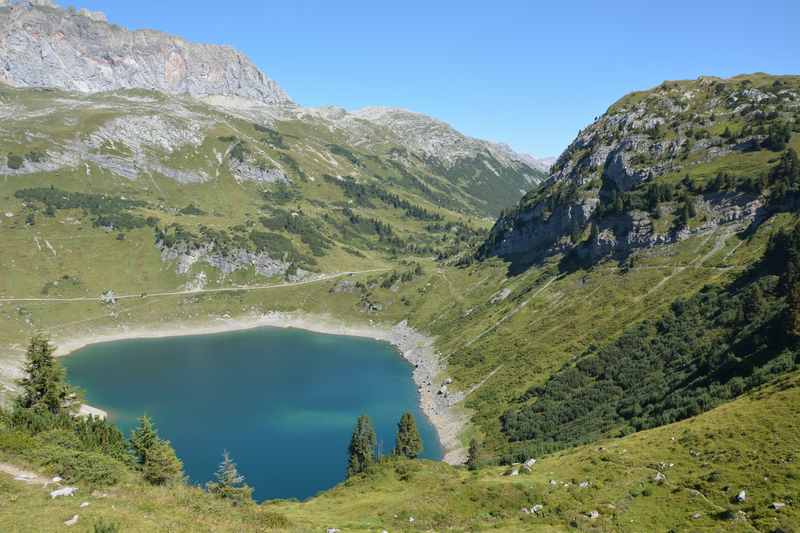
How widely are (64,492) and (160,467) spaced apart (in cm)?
1438

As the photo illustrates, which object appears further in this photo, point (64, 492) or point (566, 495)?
point (566, 495)

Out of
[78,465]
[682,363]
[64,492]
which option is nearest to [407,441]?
[682,363]

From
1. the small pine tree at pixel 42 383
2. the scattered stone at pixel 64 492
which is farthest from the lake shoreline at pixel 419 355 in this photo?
the scattered stone at pixel 64 492

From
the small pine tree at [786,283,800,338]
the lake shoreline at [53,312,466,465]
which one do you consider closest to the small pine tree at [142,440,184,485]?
the lake shoreline at [53,312,466,465]

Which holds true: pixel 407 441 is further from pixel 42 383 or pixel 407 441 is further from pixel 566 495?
pixel 42 383

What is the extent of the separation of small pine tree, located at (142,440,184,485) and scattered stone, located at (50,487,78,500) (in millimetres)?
8680

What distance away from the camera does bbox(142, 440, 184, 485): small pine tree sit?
1430 inches

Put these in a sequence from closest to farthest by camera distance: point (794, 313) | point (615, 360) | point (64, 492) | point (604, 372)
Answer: point (64, 492)
point (794, 313)
point (604, 372)
point (615, 360)

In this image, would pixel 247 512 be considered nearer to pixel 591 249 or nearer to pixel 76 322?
pixel 591 249

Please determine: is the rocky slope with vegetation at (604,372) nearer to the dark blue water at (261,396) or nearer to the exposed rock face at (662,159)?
the exposed rock face at (662,159)

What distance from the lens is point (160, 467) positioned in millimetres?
39656

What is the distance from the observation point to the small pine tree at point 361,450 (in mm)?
78188

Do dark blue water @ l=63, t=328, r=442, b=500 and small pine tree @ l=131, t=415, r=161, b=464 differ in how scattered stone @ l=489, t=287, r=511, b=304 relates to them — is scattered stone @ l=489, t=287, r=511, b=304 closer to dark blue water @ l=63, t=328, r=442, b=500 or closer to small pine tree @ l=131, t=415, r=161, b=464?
dark blue water @ l=63, t=328, r=442, b=500

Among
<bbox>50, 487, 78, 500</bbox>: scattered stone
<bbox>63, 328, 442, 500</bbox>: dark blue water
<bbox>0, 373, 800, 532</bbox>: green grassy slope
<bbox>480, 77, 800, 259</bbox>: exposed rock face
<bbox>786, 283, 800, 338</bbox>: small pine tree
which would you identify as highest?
<bbox>480, 77, 800, 259</bbox>: exposed rock face
